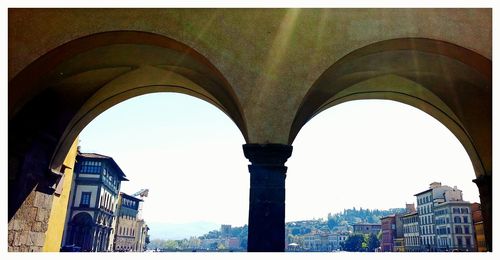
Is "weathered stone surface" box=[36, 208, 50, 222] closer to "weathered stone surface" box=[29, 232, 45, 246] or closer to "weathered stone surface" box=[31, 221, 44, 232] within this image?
"weathered stone surface" box=[31, 221, 44, 232]

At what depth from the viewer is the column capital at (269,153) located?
5035 mm

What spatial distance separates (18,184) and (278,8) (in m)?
6.09

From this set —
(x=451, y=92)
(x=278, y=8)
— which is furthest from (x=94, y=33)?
(x=451, y=92)

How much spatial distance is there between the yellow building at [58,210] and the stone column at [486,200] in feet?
31.1

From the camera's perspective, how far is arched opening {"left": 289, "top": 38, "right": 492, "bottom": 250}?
6574 mm

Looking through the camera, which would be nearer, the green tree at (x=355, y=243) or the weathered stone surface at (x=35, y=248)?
the weathered stone surface at (x=35, y=248)

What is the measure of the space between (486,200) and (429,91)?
2.53m

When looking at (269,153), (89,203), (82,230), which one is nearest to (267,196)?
(269,153)

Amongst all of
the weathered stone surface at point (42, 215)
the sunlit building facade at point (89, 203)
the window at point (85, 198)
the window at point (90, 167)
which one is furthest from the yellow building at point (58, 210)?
the window at point (90, 167)

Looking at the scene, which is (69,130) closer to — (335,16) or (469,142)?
(335,16)

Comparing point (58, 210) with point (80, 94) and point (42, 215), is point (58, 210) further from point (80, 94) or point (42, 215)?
point (80, 94)

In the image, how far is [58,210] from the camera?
30.1ft

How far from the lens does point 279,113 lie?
17.2ft

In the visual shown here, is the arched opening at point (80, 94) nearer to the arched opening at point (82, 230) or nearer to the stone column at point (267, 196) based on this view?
the stone column at point (267, 196)
